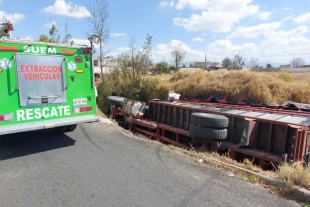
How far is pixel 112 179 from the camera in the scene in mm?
4031

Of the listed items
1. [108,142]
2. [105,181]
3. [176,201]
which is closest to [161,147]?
[108,142]

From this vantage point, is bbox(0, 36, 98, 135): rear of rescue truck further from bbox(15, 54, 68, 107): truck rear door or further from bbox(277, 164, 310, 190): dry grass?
bbox(277, 164, 310, 190): dry grass

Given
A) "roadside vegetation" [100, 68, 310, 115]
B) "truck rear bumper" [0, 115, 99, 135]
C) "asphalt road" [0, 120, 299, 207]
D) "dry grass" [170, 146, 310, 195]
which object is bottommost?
"asphalt road" [0, 120, 299, 207]

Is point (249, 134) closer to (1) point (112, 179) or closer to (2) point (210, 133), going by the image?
(2) point (210, 133)

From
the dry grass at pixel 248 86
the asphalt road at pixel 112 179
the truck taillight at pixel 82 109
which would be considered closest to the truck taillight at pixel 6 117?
the asphalt road at pixel 112 179

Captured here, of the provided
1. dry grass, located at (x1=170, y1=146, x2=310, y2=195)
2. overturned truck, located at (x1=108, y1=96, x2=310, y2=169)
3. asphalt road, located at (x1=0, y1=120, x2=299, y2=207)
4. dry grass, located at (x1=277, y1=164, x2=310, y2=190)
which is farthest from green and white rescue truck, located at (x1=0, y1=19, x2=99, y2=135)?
dry grass, located at (x1=277, y1=164, x2=310, y2=190)

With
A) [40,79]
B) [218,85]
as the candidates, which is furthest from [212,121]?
[218,85]

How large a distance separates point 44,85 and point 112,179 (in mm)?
3040

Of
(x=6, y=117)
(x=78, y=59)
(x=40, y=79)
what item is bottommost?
(x=6, y=117)

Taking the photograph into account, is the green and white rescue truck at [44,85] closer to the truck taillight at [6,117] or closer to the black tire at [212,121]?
the truck taillight at [6,117]

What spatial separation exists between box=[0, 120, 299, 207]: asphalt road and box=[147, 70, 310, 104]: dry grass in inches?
237

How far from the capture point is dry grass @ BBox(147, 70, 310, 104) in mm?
9703

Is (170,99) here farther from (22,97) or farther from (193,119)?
(22,97)

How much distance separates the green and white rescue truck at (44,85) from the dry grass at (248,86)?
677 cm
